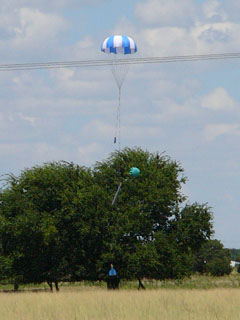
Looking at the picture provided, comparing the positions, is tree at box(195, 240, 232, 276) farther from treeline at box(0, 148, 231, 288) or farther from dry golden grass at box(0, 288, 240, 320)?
dry golden grass at box(0, 288, 240, 320)

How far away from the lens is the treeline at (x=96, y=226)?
46688mm

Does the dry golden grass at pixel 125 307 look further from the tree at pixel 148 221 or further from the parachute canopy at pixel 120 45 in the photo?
the tree at pixel 148 221

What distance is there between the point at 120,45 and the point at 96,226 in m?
13.4

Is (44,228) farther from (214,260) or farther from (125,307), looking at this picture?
(214,260)

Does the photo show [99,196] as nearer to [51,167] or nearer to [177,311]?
[51,167]

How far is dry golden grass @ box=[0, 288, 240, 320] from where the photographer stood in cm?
1870

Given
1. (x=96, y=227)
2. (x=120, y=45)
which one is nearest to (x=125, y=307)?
(x=120, y=45)

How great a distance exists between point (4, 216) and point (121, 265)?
8.28 meters

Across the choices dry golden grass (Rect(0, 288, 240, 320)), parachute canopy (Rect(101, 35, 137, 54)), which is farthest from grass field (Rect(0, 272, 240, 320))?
parachute canopy (Rect(101, 35, 137, 54))

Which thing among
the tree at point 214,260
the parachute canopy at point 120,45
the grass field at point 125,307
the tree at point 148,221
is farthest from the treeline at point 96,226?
the tree at point 214,260

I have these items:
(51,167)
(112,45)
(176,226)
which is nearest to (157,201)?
(176,226)

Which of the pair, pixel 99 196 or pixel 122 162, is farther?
pixel 122 162

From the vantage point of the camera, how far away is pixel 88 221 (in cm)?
4691

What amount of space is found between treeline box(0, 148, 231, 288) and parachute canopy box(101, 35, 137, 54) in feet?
40.5
